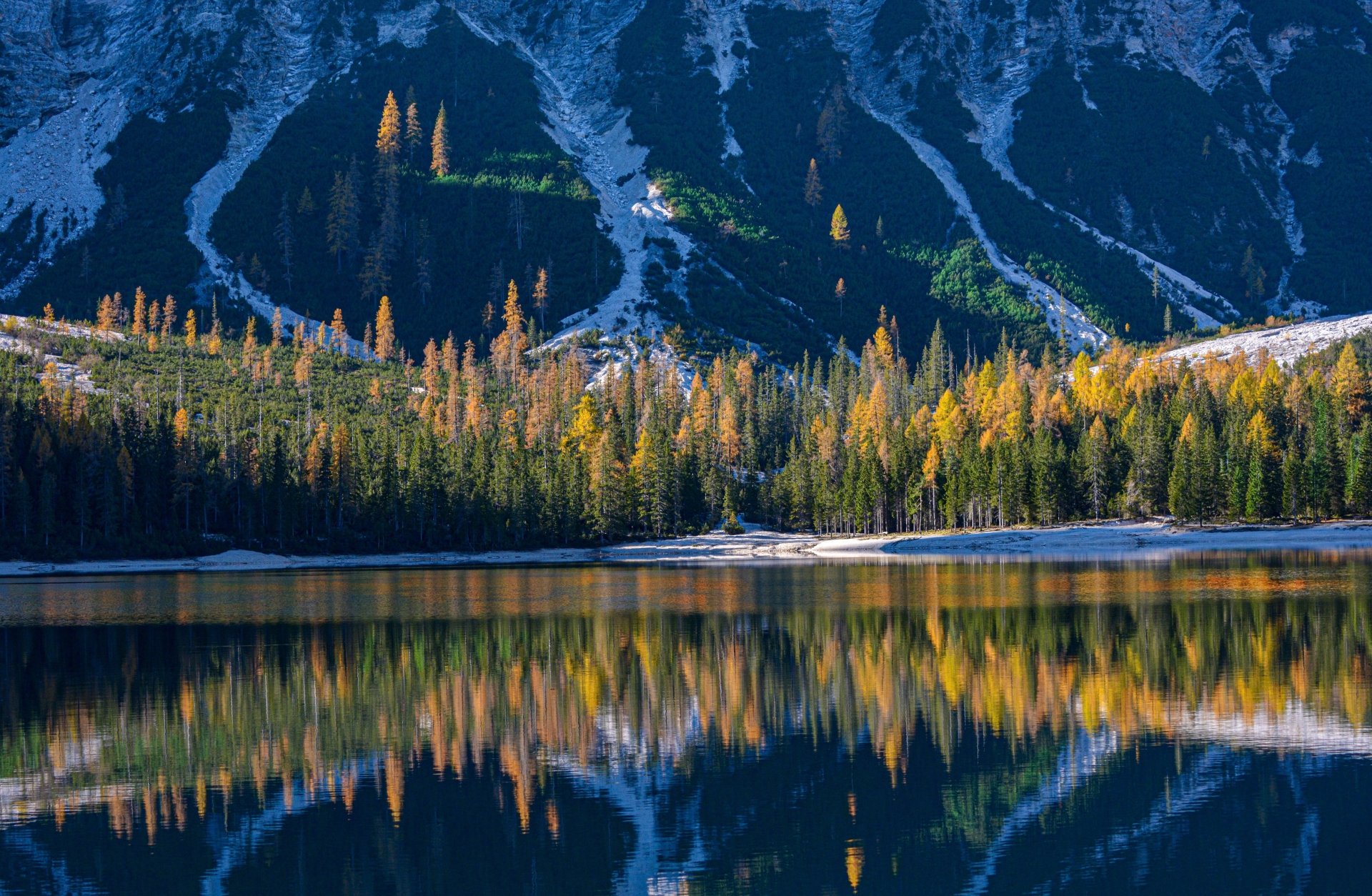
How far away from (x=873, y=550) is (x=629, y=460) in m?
34.0

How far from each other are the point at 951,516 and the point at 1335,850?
10817cm

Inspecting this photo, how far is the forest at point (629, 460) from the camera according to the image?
379 feet

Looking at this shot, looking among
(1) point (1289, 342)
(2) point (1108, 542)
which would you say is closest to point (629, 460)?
(2) point (1108, 542)

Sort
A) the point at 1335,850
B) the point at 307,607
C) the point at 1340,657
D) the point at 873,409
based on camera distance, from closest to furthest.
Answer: the point at 1335,850, the point at 1340,657, the point at 307,607, the point at 873,409

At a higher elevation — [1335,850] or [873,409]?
[873,409]

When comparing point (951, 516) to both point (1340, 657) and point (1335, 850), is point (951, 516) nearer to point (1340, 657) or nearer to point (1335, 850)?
point (1340, 657)

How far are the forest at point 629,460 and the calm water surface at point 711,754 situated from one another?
65.7 m

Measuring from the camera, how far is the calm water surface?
21.0 meters

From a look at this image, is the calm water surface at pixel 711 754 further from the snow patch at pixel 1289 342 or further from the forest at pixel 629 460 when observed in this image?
the snow patch at pixel 1289 342

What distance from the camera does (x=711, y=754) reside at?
28.5 m

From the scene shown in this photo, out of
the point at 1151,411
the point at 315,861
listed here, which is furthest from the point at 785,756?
the point at 1151,411

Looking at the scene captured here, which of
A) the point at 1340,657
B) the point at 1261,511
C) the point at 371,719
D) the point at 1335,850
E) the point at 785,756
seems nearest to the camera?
the point at 1335,850

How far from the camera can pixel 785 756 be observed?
28.0 metres

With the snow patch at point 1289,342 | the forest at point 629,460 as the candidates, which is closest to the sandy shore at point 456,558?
the forest at point 629,460
